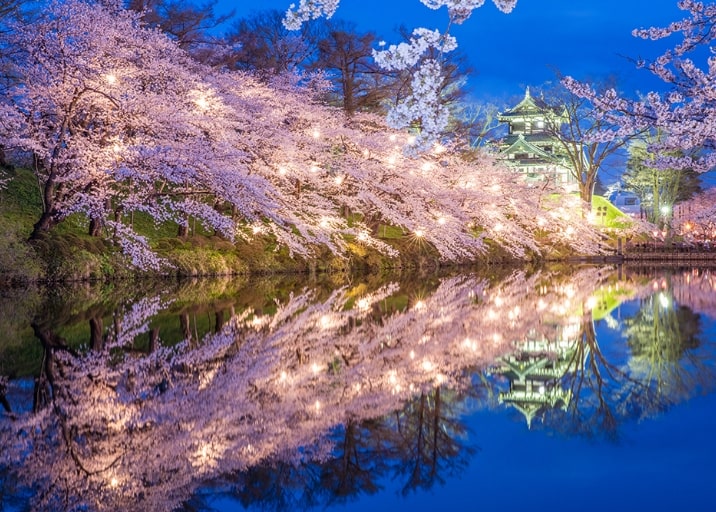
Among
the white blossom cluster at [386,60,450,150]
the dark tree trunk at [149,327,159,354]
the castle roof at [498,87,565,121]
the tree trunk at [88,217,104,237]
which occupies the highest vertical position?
the castle roof at [498,87,565,121]

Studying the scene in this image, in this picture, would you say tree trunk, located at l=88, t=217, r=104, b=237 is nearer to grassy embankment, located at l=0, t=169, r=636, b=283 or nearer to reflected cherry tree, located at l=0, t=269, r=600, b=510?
grassy embankment, located at l=0, t=169, r=636, b=283

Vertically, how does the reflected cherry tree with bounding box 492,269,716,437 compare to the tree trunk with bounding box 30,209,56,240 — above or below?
below

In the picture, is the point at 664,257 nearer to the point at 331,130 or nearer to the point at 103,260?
the point at 331,130

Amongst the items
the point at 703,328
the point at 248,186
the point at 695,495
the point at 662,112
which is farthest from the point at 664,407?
the point at 248,186

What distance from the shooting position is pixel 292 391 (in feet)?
18.6

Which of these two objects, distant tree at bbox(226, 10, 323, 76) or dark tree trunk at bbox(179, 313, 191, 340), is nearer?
dark tree trunk at bbox(179, 313, 191, 340)

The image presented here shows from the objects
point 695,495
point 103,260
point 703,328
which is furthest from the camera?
point 103,260

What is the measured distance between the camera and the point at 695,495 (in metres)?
3.38

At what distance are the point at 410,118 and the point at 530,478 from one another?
8.40m

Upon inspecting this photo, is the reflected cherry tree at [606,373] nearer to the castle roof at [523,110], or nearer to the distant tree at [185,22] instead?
the distant tree at [185,22]

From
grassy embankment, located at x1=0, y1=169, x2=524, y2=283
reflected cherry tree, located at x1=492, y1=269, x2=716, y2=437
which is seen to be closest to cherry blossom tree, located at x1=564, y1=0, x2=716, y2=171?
reflected cherry tree, located at x1=492, y1=269, x2=716, y2=437

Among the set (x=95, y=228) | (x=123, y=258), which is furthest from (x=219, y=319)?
(x=95, y=228)

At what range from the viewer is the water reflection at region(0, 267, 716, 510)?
3.65m

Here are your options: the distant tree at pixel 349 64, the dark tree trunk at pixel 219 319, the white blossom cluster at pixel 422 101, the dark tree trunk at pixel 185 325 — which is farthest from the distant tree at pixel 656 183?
the dark tree trunk at pixel 185 325
